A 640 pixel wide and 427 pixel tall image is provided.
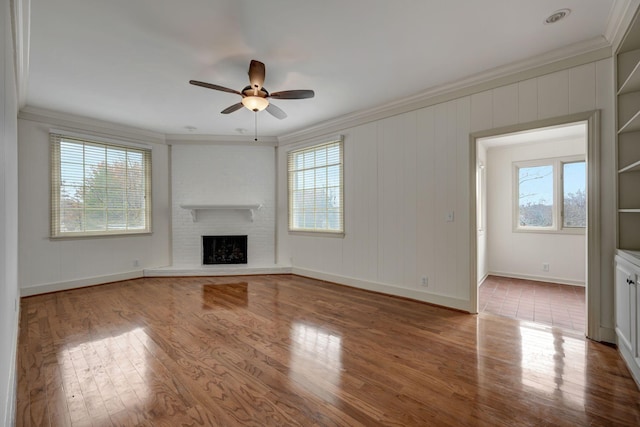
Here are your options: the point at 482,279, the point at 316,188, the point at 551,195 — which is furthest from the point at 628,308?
the point at 316,188

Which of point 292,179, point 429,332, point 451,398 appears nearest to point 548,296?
point 429,332

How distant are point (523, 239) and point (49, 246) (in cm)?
794

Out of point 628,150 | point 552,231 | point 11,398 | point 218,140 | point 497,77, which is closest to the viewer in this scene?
point 11,398

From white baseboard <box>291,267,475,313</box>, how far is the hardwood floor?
0.40 ft

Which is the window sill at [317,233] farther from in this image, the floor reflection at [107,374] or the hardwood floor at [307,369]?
the floor reflection at [107,374]

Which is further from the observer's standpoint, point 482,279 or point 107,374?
point 482,279

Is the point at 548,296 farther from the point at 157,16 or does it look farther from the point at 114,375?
the point at 157,16

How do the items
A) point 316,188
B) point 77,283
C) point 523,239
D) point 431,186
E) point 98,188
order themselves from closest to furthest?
point 431,186 < point 77,283 < point 98,188 < point 316,188 < point 523,239

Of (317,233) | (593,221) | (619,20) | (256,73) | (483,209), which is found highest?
(619,20)

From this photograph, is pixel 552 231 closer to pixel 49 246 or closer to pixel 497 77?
pixel 497 77

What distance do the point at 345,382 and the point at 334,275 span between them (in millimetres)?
2904

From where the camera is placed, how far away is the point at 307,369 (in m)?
2.20

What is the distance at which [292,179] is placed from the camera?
5.70 metres

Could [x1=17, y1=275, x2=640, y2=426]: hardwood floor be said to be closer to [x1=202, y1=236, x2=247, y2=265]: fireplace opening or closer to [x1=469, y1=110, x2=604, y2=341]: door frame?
[x1=469, y1=110, x2=604, y2=341]: door frame
